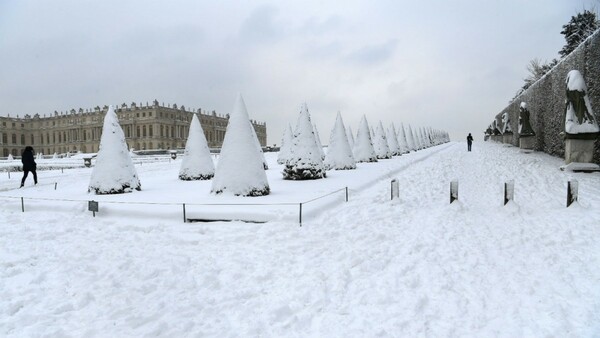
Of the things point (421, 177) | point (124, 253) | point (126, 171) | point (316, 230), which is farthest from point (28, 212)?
point (421, 177)

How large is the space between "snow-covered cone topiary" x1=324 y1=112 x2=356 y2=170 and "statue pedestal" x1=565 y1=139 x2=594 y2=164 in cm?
894

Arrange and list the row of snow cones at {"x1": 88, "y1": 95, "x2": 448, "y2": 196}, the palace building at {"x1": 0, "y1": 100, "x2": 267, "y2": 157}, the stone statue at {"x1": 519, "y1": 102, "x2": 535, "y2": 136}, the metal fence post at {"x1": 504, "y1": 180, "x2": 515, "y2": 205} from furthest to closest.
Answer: the palace building at {"x1": 0, "y1": 100, "x2": 267, "y2": 157}, the stone statue at {"x1": 519, "y1": 102, "x2": 535, "y2": 136}, the row of snow cones at {"x1": 88, "y1": 95, "x2": 448, "y2": 196}, the metal fence post at {"x1": 504, "y1": 180, "x2": 515, "y2": 205}

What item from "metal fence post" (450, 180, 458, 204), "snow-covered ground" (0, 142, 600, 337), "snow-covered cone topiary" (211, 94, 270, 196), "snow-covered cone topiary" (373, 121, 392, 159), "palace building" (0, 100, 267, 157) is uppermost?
"palace building" (0, 100, 267, 157)

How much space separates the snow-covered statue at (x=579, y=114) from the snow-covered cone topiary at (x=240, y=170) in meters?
11.7

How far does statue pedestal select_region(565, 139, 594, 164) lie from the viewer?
1510 cm

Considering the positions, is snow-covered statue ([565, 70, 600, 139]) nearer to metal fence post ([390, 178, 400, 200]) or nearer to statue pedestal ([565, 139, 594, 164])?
statue pedestal ([565, 139, 594, 164])

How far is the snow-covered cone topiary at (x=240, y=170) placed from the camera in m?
10.9

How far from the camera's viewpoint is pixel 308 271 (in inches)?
225

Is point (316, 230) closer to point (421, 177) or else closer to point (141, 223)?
point (141, 223)

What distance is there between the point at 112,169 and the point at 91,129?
98.0 m

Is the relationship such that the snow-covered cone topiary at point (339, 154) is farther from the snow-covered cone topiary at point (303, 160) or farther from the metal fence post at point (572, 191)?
the metal fence post at point (572, 191)

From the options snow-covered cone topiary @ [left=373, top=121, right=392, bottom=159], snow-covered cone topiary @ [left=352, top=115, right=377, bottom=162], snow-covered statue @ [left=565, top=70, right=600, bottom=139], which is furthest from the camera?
snow-covered cone topiary @ [left=373, top=121, right=392, bottom=159]

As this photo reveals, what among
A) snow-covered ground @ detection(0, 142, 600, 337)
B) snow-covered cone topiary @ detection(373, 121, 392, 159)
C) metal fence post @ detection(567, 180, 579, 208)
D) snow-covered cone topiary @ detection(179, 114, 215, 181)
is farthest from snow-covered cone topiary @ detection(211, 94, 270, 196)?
snow-covered cone topiary @ detection(373, 121, 392, 159)

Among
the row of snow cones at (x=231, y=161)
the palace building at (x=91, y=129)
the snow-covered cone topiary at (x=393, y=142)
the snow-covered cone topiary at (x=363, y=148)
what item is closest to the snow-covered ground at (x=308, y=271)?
the row of snow cones at (x=231, y=161)
